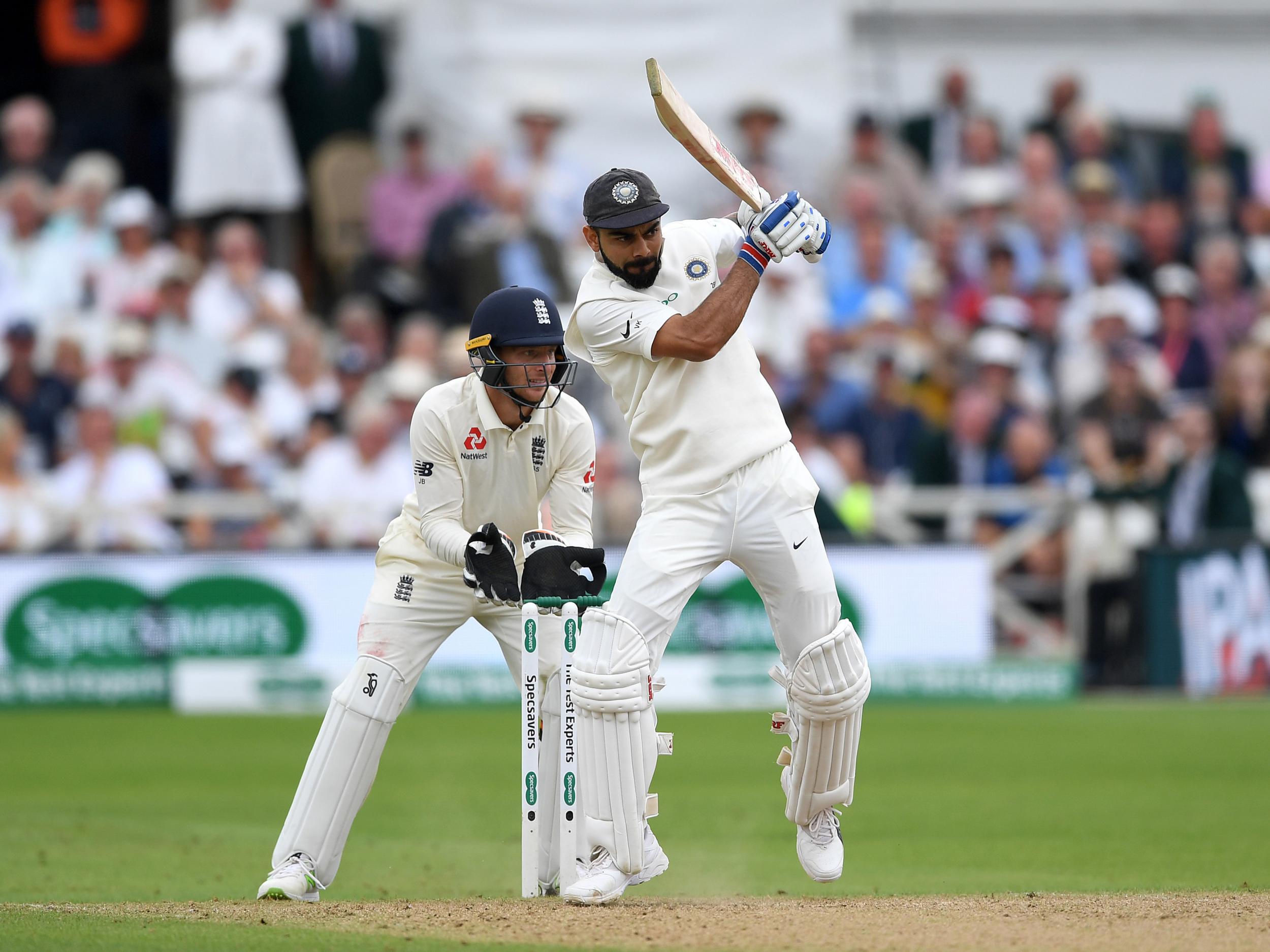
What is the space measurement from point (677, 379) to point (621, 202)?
59 cm

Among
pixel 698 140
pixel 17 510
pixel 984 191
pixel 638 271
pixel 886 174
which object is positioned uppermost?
pixel 886 174

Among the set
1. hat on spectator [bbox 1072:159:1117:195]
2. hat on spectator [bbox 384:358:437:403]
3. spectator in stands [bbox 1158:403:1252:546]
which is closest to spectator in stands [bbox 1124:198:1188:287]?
hat on spectator [bbox 1072:159:1117:195]

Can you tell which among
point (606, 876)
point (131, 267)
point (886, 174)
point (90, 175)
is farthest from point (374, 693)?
point (886, 174)

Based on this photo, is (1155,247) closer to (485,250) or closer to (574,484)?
(485,250)

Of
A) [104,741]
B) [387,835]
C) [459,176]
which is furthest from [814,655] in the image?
[459,176]

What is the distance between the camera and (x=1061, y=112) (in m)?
16.8

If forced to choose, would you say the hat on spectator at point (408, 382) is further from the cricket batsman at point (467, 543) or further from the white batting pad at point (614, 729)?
the white batting pad at point (614, 729)

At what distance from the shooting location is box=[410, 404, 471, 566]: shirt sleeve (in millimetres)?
6457

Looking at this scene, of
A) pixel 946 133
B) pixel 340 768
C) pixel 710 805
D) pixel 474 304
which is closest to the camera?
pixel 340 768

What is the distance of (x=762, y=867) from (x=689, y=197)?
31.0 ft

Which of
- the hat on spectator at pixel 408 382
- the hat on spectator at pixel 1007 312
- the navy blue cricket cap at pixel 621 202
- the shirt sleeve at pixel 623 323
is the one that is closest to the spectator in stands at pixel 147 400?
the hat on spectator at pixel 408 382

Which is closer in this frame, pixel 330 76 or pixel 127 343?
pixel 127 343

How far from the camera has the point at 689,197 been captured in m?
16.1

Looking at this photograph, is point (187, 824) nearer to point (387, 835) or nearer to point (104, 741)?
point (387, 835)
